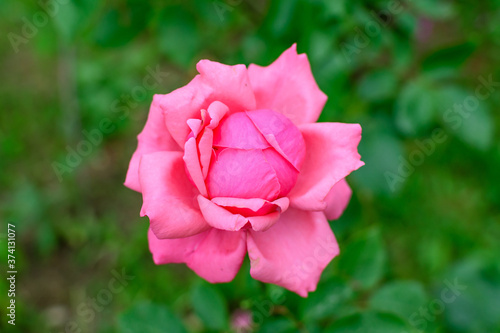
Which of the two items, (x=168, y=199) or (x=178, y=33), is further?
(x=178, y=33)

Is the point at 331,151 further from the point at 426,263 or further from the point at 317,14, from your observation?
the point at 426,263

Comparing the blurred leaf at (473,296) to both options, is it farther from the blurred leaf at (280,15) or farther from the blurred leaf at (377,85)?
the blurred leaf at (280,15)

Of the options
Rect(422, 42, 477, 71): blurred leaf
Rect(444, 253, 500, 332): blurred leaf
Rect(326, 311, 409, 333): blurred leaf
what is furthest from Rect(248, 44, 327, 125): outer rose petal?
Rect(444, 253, 500, 332): blurred leaf

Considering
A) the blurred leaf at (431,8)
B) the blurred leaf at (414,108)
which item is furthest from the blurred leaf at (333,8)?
the blurred leaf at (414,108)

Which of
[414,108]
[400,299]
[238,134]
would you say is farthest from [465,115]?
[238,134]

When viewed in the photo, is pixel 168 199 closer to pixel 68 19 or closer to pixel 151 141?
pixel 151 141

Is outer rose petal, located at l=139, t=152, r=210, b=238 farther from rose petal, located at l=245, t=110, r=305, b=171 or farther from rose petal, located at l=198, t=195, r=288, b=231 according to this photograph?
rose petal, located at l=245, t=110, r=305, b=171
